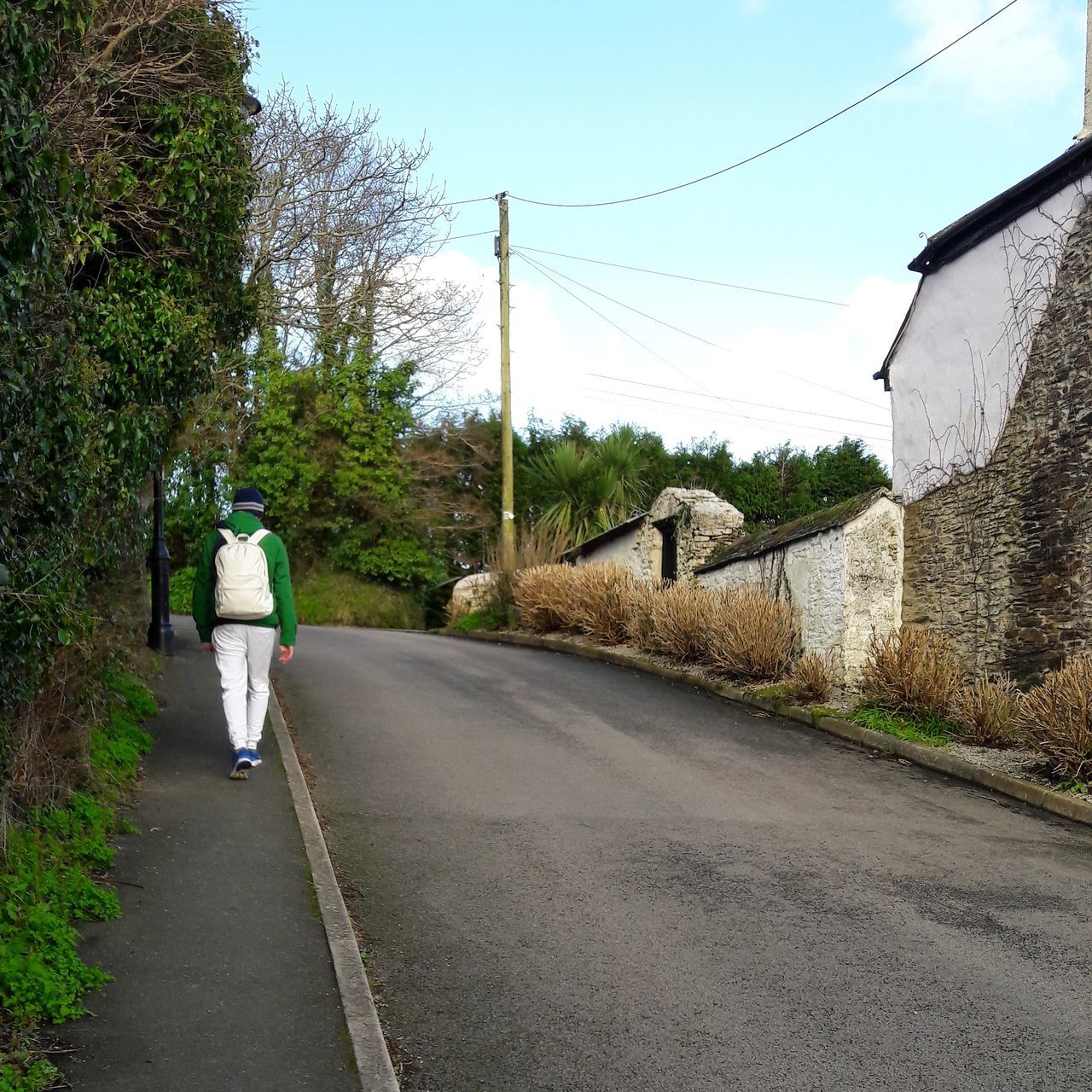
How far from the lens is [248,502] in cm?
866

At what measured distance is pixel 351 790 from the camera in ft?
28.1

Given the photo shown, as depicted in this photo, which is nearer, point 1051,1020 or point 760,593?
point 1051,1020

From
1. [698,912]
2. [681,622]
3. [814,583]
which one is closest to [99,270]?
[698,912]

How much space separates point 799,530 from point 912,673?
3.64 m

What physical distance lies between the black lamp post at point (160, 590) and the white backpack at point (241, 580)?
4771 mm

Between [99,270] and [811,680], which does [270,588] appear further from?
[811,680]

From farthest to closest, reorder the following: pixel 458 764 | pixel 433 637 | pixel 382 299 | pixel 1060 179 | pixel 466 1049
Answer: pixel 433 637, pixel 382 299, pixel 1060 179, pixel 458 764, pixel 466 1049

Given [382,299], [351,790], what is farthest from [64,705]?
[382,299]

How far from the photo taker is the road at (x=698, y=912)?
4570 millimetres

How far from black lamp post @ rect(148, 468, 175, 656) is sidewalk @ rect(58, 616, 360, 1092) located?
544 centimetres

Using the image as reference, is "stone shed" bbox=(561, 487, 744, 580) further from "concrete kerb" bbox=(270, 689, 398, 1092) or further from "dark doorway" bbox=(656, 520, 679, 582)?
"concrete kerb" bbox=(270, 689, 398, 1092)

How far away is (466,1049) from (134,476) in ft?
15.7

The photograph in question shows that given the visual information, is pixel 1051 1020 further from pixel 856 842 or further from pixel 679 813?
pixel 679 813

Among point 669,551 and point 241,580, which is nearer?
point 241,580
